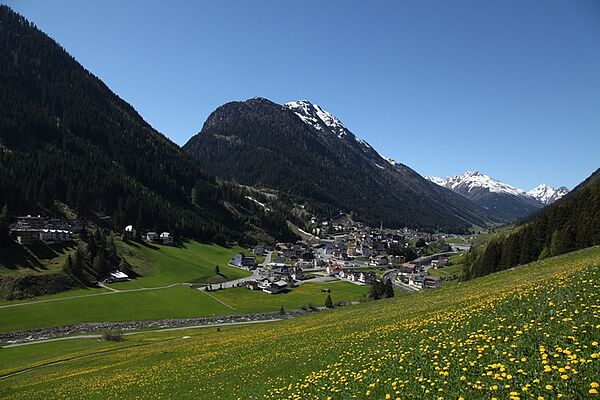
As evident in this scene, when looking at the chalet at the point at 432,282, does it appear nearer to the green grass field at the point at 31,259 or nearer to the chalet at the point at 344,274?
the chalet at the point at 344,274

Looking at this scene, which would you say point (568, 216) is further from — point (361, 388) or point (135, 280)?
point (135, 280)

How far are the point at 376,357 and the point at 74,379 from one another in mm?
32731

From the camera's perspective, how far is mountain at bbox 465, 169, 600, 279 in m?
68.8

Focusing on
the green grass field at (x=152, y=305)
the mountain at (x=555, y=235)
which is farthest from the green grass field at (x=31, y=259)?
the mountain at (x=555, y=235)

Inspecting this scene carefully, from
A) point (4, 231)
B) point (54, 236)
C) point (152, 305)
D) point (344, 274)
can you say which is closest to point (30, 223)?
point (54, 236)

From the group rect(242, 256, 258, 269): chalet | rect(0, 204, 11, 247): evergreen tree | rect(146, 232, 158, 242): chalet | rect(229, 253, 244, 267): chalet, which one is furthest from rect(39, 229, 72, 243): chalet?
rect(242, 256, 258, 269): chalet

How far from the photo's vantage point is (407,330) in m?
21.5

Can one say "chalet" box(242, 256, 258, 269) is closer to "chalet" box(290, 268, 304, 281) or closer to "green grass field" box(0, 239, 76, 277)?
"chalet" box(290, 268, 304, 281)

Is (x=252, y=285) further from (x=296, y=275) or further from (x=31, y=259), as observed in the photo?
(x=31, y=259)

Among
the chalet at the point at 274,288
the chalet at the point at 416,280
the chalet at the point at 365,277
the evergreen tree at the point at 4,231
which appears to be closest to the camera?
the evergreen tree at the point at 4,231

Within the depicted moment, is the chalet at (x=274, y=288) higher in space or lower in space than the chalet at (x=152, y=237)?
lower

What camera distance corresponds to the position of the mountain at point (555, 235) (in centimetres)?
6875

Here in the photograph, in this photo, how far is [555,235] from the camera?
2992 inches

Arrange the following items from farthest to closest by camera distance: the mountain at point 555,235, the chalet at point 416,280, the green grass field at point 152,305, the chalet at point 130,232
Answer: the chalet at point 130,232
the chalet at point 416,280
the green grass field at point 152,305
the mountain at point 555,235
